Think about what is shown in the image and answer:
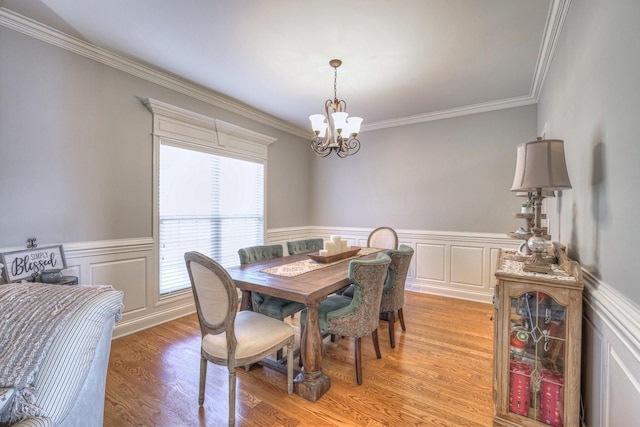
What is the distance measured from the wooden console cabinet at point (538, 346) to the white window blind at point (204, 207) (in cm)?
313

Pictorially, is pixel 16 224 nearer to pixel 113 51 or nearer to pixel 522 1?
pixel 113 51

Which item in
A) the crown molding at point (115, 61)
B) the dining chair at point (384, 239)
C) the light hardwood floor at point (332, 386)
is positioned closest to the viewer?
the light hardwood floor at point (332, 386)

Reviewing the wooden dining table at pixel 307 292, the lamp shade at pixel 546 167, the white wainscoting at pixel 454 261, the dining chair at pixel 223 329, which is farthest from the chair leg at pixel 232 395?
the white wainscoting at pixel 454 261

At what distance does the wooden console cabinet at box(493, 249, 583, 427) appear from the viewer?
4.46 feet

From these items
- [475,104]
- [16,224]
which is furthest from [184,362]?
[475,104]

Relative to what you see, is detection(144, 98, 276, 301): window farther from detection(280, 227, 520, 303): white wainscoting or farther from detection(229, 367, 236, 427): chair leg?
detection(229, 367, 236, 427): chair leg

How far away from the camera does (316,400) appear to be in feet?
6.14

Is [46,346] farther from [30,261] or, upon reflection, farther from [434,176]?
[434,176]

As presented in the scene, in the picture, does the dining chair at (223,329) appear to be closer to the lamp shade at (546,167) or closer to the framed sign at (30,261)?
the framed sign at (30,261)

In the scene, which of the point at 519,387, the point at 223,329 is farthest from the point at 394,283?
the point at 223,329

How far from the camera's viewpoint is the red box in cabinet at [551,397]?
1.42 metres

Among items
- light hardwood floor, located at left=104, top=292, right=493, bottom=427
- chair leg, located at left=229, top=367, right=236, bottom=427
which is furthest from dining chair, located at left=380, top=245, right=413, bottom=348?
chair leg, located at left=229, top=367, right=236, bottom=427

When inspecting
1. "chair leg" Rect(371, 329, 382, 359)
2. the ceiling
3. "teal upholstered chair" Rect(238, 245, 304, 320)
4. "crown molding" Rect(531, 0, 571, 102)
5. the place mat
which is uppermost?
the ceiling

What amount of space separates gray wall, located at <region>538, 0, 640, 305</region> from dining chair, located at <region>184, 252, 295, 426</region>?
5.58ft
